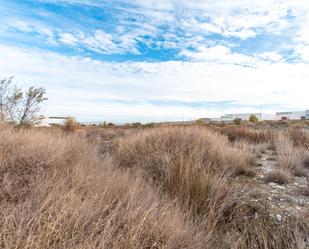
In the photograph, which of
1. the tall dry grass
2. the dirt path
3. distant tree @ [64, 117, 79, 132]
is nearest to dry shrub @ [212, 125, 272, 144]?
the dirt path

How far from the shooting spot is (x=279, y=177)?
444cm

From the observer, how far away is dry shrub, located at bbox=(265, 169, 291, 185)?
439 centimetres

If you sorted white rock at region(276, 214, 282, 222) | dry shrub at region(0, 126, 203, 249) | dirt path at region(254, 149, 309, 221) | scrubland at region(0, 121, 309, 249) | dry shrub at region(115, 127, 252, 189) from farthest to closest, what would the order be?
1. dry shrub at region(115, 127, 252, 189)
2. dirt path at region(254, 149, 309, 221)
3. white rock at region(276, 214, 282, 222)
4. scrubland at region(0, 121, 309, 249)
5. dry shrub at region(0, 126, 203, 249)

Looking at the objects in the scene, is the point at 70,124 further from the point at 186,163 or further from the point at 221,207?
the point at 221,207

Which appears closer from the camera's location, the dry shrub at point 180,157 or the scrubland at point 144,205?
the scrubland at point 144,205

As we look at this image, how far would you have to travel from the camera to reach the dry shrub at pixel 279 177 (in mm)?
4386

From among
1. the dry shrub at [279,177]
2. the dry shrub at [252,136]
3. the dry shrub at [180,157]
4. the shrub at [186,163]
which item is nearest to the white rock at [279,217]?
the shrub at [186,163]

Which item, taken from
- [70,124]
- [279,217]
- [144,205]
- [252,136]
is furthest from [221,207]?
[70,124]

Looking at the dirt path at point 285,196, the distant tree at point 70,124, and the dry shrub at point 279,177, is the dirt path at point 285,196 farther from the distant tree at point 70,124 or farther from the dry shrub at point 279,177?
the distant tree at point 70,124

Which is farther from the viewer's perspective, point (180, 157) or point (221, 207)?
point (180, 157)

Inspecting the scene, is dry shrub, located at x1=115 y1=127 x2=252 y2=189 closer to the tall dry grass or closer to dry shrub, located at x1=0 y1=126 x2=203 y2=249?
the tall dry grass

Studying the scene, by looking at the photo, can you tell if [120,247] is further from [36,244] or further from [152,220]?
[36,244]

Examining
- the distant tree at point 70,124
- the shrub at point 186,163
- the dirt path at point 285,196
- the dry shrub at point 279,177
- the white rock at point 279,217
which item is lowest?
the white rock at point 279,217

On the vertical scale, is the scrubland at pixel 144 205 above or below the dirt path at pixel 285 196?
Answer: above
